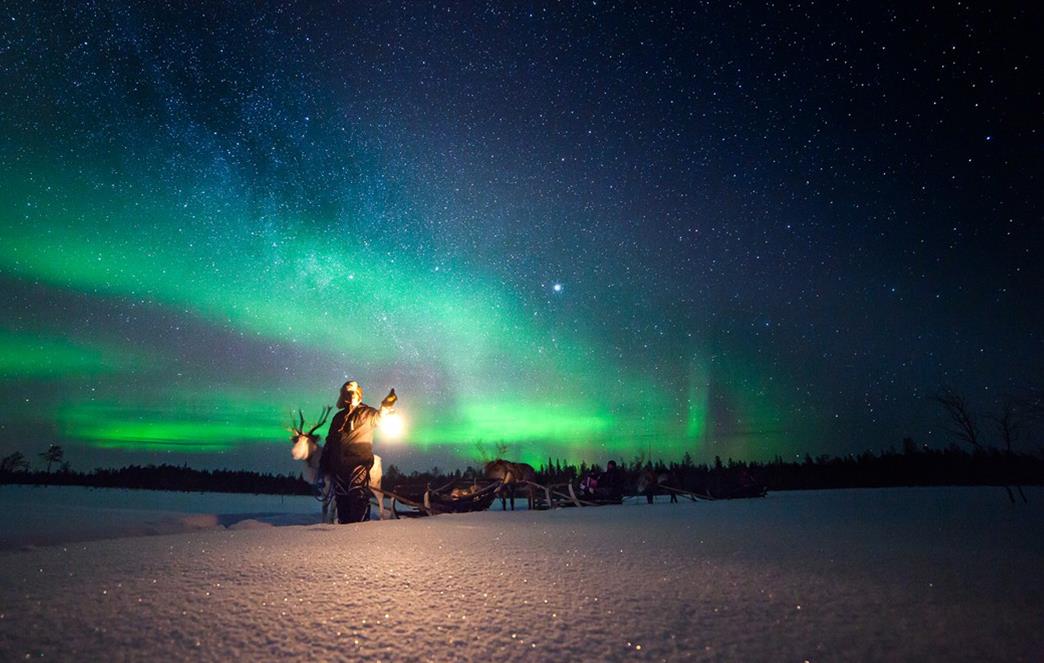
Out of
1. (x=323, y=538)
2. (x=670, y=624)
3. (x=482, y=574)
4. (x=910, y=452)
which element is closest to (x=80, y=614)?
(x=482, y=574)

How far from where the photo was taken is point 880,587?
296 centimetres

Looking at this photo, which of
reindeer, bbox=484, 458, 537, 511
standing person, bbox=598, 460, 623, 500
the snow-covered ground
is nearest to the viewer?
the snow-covered ground

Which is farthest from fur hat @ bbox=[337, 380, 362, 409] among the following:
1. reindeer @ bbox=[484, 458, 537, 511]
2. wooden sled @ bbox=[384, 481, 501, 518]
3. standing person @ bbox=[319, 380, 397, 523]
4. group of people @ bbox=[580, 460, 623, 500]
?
group of people @ bbox=[580, 460, 623, 500]

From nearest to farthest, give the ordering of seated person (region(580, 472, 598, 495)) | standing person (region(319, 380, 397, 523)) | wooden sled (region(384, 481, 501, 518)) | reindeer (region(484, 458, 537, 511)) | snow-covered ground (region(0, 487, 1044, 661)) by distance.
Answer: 1. snow-covered ground (region(0, 487, 1044, 661))
2. standing person (region(319, 380, 397, 523))
3. wooden sled (region(384, 481, 501, 518))
4. reindeer (region(484, 458, 537, 511))
5. seated person (region(580, 472, 598, 495))

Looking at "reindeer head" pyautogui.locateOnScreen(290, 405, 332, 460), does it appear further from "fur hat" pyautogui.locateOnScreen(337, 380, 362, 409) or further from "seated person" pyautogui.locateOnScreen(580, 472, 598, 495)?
"seated person" pyautogui.locateOnScreen(580, 472, 598, 495)

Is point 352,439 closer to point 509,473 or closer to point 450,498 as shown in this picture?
point 450,498

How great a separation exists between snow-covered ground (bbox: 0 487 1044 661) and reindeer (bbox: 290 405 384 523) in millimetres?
4460

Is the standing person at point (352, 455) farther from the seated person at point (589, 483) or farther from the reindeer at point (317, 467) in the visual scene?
the seated person at point (589, 483)

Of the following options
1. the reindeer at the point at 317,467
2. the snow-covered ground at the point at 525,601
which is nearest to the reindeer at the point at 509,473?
the reindeer at the point at 317,467

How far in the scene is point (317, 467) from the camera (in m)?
10.7

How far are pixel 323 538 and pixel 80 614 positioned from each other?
301 centimetres

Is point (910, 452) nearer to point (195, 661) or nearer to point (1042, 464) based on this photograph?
point (1042, 464)

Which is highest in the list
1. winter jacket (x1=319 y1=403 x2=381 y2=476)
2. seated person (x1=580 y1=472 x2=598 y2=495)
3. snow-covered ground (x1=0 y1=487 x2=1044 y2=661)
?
winter jacket (x1=319 y1=403 x2=381 y2=476)

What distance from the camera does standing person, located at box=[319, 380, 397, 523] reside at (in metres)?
8.10
